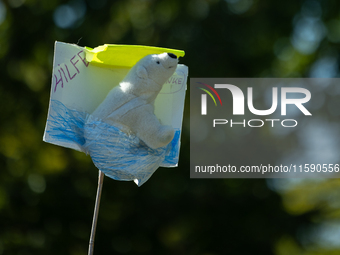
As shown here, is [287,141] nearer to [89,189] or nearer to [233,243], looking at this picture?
[233,243]

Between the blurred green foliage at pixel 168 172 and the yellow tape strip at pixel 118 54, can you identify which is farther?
the blurred green foliage at pixel 168 172

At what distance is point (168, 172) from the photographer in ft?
7.31

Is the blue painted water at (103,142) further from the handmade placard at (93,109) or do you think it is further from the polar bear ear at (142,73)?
the polar bear ear at (142,73)

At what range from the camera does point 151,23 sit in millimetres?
2332

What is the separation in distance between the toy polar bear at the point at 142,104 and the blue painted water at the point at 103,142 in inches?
0.7

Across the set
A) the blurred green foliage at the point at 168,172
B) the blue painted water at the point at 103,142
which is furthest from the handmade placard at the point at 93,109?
the blurred green foliage at the point at 168,172

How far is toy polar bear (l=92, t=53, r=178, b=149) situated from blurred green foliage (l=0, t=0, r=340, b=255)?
136 centimetres

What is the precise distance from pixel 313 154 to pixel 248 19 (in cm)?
85

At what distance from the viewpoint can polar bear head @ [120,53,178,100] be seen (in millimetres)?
811

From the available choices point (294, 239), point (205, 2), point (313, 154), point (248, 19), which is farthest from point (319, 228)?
point (205, 2)

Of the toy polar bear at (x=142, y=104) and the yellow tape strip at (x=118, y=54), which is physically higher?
the yellow tape strip at (x=118, y=54)

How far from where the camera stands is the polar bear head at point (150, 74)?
2.66ft

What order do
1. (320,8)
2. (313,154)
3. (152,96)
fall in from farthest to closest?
(320,8), (313,154), (152,96)

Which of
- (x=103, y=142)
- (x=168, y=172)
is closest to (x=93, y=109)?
(x=103, y=142)
